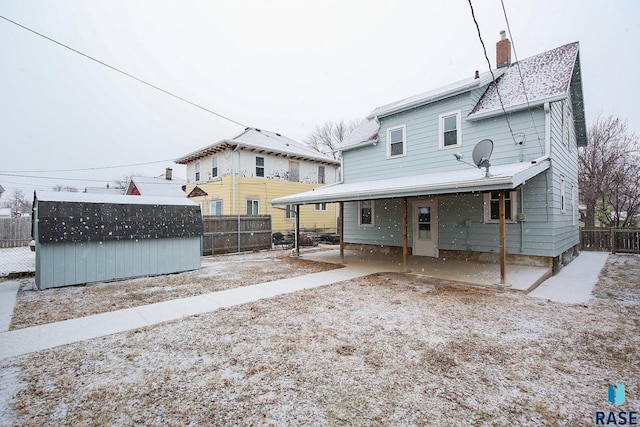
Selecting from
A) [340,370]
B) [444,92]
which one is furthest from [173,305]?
[444,92]

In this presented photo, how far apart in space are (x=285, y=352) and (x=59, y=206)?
665 centimetres

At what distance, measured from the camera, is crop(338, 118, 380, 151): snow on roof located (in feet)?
40.2

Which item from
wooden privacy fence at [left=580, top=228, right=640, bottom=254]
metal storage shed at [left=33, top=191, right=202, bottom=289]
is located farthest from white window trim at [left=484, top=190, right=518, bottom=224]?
metal storage shed at [left=33, top=191, right=202, bottom=289]

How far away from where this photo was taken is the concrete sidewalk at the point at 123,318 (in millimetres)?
3814

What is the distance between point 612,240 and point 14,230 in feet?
95.3

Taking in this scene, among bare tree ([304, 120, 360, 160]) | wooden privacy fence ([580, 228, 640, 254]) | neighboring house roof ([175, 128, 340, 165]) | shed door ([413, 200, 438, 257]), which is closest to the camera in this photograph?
shed door ([413, 200, 438, 257])

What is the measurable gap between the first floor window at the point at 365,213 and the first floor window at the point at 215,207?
8.58 meters

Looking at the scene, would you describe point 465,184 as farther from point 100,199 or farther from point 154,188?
point 154,188

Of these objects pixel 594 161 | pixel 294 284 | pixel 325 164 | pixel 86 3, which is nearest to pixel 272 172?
pixel 325 164

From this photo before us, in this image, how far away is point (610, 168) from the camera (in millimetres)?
17797

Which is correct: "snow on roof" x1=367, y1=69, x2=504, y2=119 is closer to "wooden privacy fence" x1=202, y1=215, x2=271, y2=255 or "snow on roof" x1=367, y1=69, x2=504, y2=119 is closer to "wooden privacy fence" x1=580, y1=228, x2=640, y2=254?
"wooden privacy fence" x1=202, y1=215, x2=271, y2=255

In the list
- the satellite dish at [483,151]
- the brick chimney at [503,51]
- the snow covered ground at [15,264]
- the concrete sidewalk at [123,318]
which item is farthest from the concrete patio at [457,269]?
the snow covered ground at [15,264]

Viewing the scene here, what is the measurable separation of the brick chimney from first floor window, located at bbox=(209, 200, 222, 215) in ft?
48.9

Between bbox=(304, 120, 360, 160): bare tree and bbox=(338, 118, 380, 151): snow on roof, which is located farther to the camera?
bbox=(304, 120, 360, 160): bare tree
